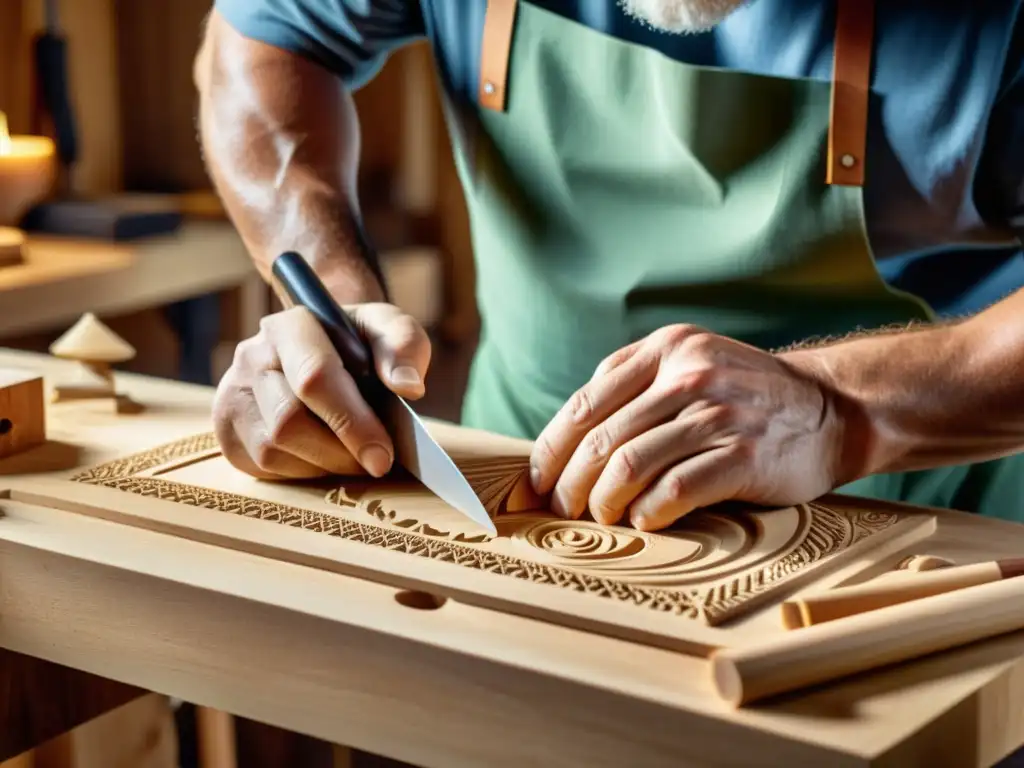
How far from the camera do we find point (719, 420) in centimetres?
97

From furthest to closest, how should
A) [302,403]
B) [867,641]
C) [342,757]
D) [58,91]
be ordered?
[58,91] → [342,757] → [302,403] → [867,641]

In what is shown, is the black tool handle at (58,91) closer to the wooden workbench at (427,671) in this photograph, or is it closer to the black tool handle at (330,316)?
the black tool handle at (330,316)

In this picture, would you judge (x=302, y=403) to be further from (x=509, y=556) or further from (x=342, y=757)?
(x=342, y=757)

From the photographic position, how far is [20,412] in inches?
44.9

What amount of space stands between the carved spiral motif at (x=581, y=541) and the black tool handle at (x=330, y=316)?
0.22 meters

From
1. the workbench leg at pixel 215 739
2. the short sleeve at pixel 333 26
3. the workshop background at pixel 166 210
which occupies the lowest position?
the workbench leg at pixel 215 739

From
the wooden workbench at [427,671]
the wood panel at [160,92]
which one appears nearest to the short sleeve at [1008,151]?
the wooden workbench at [427,671]

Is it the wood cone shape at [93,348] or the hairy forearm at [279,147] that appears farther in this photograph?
the hairy forearm at [279,147]

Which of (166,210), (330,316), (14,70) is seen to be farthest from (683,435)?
(14,70)

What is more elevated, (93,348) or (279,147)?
(279,147)

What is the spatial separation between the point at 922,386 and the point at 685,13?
42 cm

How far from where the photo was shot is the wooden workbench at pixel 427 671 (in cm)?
72

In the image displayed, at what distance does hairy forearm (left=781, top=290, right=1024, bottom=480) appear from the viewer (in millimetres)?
1039

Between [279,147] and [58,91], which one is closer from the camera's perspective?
[279,147]
